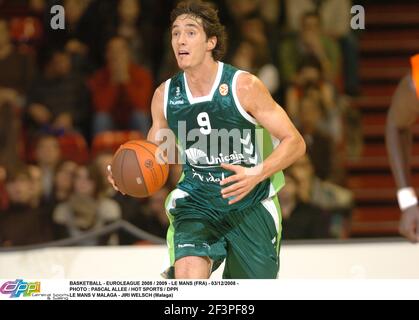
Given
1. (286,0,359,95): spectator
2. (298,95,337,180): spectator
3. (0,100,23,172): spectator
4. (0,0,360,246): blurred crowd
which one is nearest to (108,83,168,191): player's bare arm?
(0,0,360,246): blurred crowd

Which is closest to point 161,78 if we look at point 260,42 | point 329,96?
point 260,42

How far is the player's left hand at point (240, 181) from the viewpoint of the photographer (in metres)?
3.12

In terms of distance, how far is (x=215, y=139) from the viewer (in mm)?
3316

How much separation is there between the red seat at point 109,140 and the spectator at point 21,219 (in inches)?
16.1

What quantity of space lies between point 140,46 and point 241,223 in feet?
5.44

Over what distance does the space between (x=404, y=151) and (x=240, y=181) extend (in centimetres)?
62

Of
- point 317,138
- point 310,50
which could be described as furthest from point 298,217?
point 310,50

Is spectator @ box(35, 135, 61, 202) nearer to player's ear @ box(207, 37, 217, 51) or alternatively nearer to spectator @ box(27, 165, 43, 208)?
spectator @ box(27, 165, 43, 208)

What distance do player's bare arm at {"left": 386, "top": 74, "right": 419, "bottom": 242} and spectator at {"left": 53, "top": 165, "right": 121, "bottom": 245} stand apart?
182 centimetres

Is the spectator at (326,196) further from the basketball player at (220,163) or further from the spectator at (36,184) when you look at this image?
the spectator at (36,184)

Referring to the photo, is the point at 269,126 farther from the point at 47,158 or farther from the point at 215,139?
the point at 47,158

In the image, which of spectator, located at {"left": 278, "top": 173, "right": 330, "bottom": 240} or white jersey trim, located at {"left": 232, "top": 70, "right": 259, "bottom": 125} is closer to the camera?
white jersey trim, located at {"left": 232, "top": 70, "right": 259, "bottom": 125}

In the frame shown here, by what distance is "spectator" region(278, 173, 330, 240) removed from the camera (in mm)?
4227

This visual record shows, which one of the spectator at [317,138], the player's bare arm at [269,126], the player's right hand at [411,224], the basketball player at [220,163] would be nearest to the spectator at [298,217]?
the spectator at [317,138]
